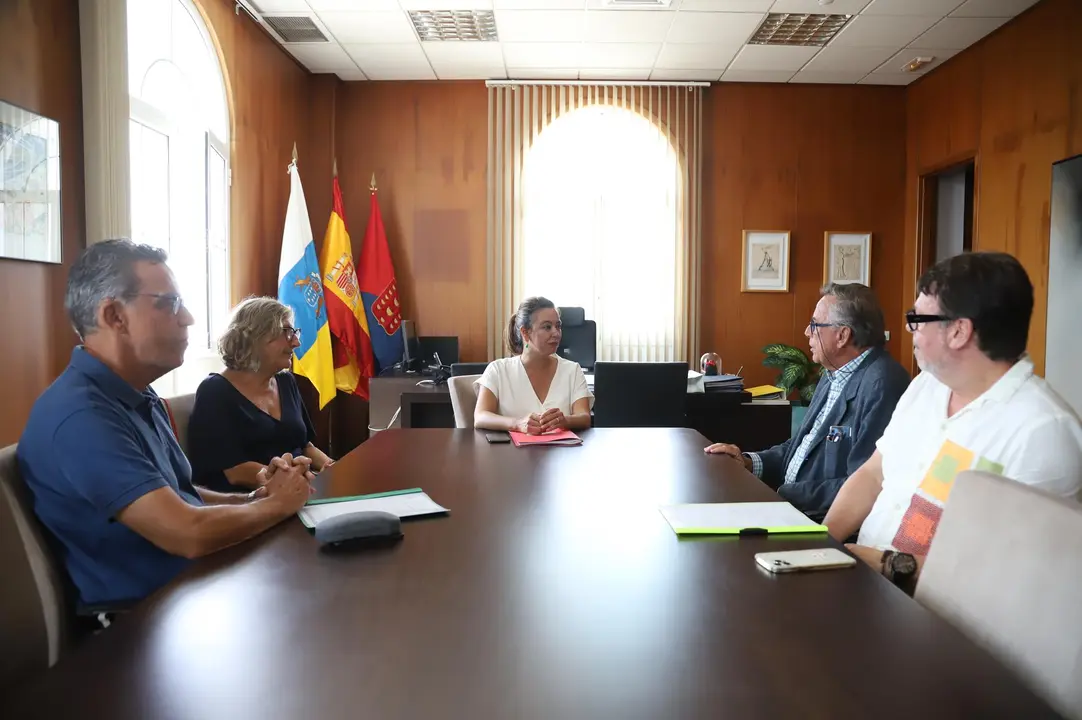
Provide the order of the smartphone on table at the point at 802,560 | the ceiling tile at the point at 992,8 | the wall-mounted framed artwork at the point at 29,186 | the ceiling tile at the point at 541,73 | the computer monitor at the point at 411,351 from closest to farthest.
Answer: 1. the smartphone on table at the point at 802,560
2. the wall-mounted framed artwork at the point at 29,186
3. the ceiling tile at the point at 992,8
4. the computer monitor at the point at 411,351
5. the ceiling tile at the point at 541,73

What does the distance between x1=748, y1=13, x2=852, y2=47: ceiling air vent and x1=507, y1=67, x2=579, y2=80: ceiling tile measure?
1379 mm

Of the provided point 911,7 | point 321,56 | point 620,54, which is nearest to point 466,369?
point 620,54

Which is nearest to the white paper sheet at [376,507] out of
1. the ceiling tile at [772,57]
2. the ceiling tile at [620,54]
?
the ceiling tile at [620,54]

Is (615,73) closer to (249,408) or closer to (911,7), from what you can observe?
(911,7)

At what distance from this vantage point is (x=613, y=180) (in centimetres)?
603

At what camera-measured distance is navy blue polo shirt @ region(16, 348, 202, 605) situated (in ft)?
4.38

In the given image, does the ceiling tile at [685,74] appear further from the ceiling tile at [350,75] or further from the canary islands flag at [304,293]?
the canary islands flag at [304,293]

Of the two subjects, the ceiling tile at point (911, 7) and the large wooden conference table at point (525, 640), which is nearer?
the large wooden conference table at point (525, 640)

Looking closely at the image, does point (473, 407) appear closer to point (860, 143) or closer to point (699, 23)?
point (699, 23)

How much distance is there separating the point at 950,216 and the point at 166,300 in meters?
5.99

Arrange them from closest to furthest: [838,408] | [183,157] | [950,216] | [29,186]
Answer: [838,408]
[29,186]
[183,157]
[950,216]

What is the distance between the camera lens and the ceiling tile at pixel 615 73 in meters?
5.70

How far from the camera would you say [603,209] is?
Answer: 5.99 m

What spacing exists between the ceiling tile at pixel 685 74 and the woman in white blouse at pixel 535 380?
11.0ft
